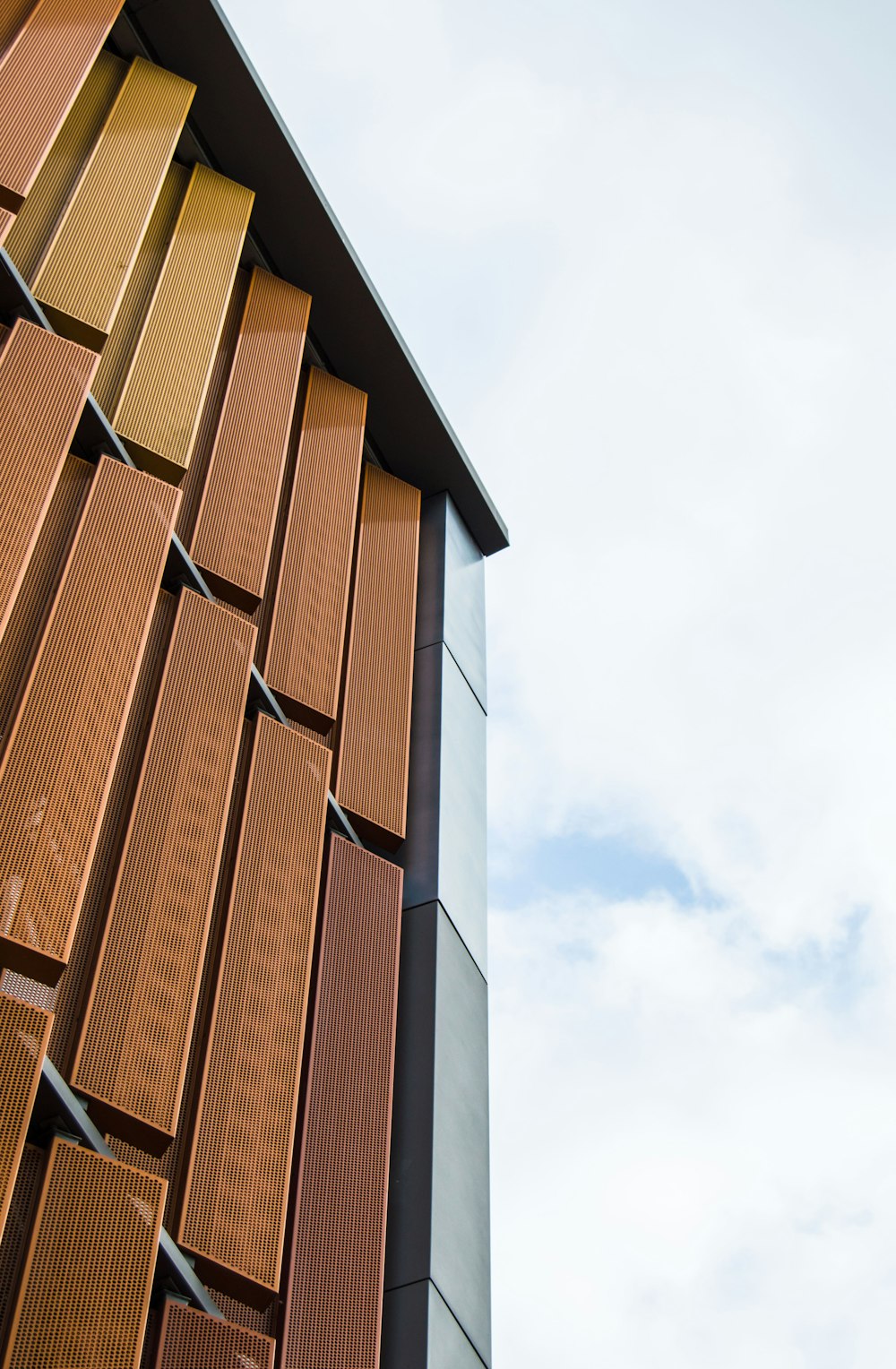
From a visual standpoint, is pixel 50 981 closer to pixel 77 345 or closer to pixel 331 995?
pixel 331 995

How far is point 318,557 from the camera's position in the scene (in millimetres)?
10125

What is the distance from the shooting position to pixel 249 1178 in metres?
6.66

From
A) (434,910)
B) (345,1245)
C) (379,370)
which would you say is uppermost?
(379,370)

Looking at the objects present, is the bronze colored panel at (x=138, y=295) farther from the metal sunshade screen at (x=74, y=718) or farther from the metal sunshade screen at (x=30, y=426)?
the metal sunshade screen at (x=74, y=718)

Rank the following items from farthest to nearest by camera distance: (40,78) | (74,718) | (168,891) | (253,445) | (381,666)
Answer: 1. (381,666)
2. (253,445)
3. (40,78)
4. (168,891)
5. (74,718)

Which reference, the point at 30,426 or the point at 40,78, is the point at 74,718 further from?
the point at 40,78

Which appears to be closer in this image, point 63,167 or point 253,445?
point 63,167

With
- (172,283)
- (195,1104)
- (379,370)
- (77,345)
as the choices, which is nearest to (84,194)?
(172,283)

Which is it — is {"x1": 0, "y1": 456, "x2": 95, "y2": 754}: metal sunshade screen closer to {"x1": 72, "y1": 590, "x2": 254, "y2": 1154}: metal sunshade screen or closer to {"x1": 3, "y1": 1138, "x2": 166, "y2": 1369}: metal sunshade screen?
{"x1": 72, "y1": 590, "x2": 254, "y2": 1154}: metal sunshade screen

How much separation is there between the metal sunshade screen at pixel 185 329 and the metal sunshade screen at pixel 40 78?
126cm

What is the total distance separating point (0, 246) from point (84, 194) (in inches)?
55.6

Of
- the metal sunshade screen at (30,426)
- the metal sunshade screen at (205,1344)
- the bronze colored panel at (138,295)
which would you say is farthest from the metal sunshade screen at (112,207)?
the metal sunshade screen at (205,1344)

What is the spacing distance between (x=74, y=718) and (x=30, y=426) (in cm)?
164

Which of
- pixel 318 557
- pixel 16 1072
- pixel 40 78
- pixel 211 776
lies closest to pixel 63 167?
pixel 40 78
